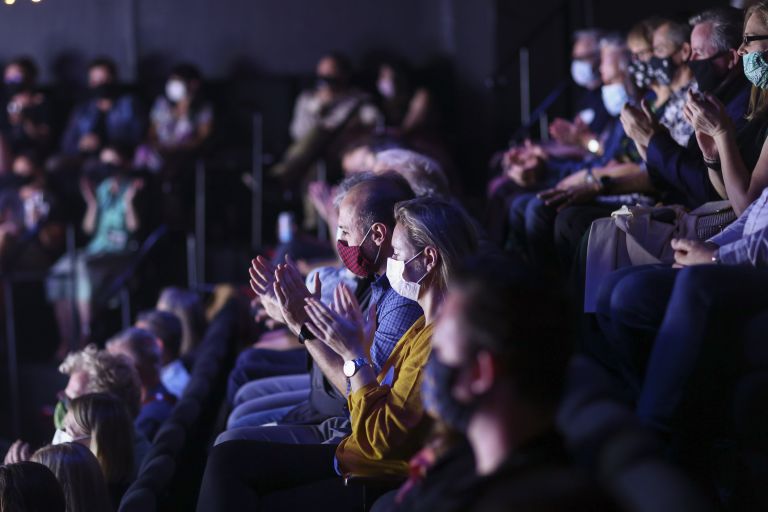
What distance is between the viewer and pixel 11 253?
6.87 m

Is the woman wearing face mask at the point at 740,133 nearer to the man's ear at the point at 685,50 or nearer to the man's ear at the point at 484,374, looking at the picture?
the man's ear at the point at 685,50

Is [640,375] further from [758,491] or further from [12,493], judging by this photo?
[12,493]

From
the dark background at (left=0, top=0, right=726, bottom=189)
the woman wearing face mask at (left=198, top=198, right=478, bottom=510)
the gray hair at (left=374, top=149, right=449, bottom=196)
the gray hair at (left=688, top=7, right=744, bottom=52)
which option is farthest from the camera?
the dark background at (left=0, top=0, right=726, bottom=189)

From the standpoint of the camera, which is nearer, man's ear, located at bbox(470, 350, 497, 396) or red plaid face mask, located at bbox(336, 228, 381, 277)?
man's ear, located at bbox(470, 350, 497, 396)

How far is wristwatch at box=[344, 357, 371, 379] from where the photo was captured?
2400 mm

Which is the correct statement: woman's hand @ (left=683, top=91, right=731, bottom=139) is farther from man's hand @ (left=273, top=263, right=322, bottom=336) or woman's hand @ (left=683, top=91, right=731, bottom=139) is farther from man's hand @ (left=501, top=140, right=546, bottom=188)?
man's hand @ (left=501, top=140, right=546, bottom=188)

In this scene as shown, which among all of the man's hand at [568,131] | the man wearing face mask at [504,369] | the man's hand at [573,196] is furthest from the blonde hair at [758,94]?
the man's hand at [568,131]

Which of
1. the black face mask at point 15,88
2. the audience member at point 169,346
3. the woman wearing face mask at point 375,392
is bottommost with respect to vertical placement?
the audience member at point 169,346

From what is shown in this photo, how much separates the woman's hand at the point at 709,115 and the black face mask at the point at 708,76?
54 cm

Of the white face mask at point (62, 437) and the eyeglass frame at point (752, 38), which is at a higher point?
the eyeglass frame at point (752, 38)

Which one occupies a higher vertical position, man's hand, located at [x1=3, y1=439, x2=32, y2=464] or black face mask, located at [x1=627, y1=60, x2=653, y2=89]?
black face mask, located at [x1=627, y1=60, x2=653, y2=89]

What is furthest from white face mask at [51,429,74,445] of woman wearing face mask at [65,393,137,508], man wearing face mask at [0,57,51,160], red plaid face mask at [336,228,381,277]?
man wearing face mask at [0,57,51,160]

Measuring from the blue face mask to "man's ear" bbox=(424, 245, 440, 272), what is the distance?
1.00 metres

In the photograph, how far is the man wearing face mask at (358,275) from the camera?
275cm
